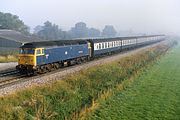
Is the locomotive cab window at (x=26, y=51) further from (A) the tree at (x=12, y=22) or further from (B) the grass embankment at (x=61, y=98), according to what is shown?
(A) the tree at (x=12, y=22)

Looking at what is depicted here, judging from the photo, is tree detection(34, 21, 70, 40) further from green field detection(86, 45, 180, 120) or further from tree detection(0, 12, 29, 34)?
green field detection(86, 45, 180, 120)

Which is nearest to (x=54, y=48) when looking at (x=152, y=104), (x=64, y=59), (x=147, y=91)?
(x=64, y=59)

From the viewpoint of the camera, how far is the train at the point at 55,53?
28.9 meters

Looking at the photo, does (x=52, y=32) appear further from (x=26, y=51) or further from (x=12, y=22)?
(x=26, y=51)

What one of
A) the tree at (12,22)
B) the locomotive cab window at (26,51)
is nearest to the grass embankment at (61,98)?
the locomotive cab window at (26,51)

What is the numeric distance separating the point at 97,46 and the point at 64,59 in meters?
12.2

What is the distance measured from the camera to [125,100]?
2203cm

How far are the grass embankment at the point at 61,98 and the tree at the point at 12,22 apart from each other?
278 feet

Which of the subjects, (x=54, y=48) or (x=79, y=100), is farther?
(x=54, y=48)

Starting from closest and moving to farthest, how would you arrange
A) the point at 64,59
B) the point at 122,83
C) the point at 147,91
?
the point at 147,91 < the point at 122,83 < the point at 64,59

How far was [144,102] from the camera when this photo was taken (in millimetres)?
21641

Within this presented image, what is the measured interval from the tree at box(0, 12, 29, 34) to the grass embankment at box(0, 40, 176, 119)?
3337 inches

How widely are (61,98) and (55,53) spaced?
42.1ft

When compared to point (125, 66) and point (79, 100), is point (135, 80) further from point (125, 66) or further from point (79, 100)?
point (79, 100)
